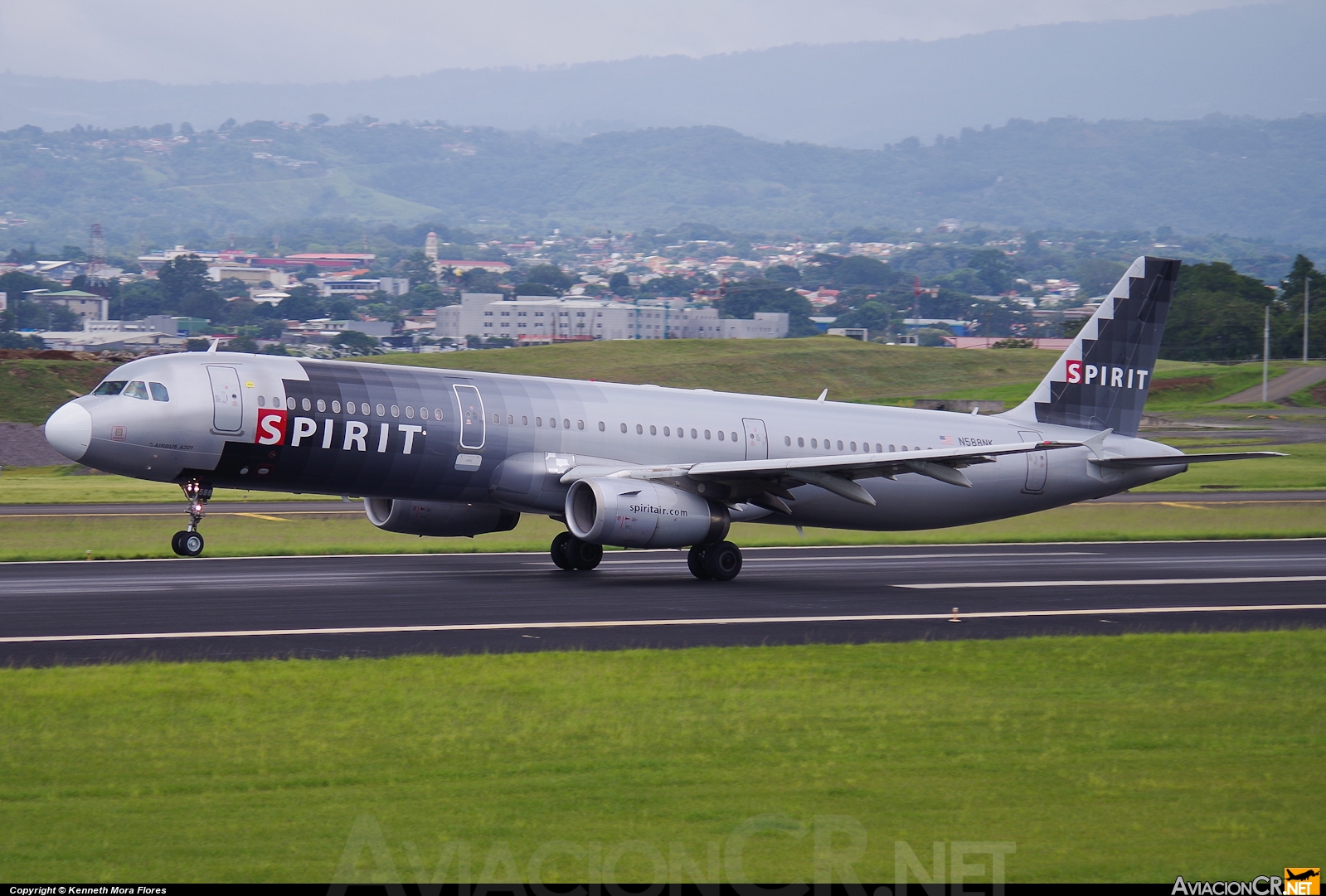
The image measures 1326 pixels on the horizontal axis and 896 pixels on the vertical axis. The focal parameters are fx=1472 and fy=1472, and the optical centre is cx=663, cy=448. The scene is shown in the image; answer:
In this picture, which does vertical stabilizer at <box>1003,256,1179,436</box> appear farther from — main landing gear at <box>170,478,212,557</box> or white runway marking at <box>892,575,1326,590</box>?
main landing gear at <box>170,478,212,557</box>

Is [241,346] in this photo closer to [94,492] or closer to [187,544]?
[94,492]

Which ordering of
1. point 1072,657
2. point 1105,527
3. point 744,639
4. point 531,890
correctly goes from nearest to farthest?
point 531,890, point 1072,657, point 744,639, point 1105,527

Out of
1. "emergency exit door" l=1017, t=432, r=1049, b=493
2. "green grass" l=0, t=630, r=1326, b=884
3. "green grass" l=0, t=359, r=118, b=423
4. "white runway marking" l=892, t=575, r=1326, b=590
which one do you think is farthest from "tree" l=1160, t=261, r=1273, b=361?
"green grass" l=0, t=630, r=1326, b=884

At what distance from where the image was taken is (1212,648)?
21094 mm

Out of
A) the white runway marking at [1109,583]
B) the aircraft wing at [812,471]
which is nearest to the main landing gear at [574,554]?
the aircraft wing at [812,471]

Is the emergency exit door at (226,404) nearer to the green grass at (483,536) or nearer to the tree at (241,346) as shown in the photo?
the green grass at (483,536)

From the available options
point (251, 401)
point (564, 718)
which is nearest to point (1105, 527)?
point (251, 401)

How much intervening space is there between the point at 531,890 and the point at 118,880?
9.39 ft

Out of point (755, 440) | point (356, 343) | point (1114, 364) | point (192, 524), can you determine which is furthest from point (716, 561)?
point (356, 343)

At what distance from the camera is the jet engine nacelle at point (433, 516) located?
30953mm

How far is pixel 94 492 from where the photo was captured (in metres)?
54.5

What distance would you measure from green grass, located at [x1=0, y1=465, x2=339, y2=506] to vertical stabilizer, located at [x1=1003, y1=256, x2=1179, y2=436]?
74.6ft

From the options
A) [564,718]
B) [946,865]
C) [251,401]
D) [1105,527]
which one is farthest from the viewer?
[1105,527]

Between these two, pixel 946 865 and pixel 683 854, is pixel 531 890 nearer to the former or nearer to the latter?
pixel 683 854
